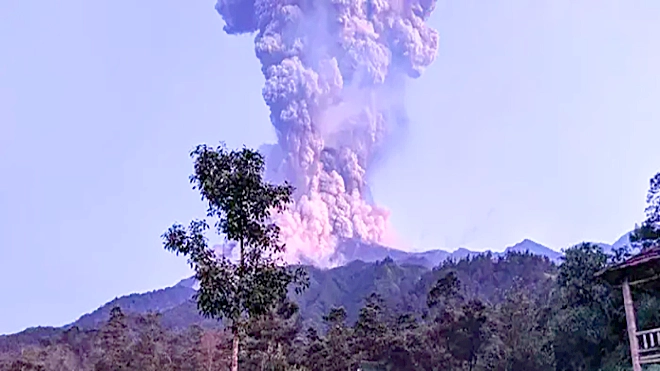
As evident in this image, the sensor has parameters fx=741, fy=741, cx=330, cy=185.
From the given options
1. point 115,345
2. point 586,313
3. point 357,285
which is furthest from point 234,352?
point 357,285

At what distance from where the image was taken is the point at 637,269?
35.2ft

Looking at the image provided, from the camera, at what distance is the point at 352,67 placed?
57.4 meters

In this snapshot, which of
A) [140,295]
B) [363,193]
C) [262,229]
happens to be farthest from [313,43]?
[140,295]

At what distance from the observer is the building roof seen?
10.5 metres

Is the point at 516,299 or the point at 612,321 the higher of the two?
the point at 516,299

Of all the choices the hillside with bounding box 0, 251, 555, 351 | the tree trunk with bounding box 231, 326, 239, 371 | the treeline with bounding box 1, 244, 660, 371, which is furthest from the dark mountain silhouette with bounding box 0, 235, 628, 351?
the tree trunk with bounding box 231, 326, 239, 371

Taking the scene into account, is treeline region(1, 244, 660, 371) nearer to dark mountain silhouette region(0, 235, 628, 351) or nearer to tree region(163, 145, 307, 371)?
tree region(163, 145, 307, 371)

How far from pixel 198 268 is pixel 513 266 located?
58.5 meters

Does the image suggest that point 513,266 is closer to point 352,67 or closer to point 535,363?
point 352,67

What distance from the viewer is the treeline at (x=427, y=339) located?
2070cm

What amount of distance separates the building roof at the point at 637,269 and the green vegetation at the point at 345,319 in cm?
409

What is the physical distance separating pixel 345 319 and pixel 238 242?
3259cm

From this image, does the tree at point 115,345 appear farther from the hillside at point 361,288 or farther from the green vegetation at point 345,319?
the hillside at point 361,288

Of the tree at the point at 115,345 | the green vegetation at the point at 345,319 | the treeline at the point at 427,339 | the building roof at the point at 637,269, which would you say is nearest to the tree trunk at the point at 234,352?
the green vegetation at the point at 345,319
